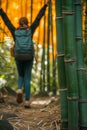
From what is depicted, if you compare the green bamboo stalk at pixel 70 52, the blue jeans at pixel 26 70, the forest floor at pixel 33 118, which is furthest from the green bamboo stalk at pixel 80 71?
the blue jeans at pixel 26 70

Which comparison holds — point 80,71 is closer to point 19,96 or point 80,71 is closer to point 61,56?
point 61,56

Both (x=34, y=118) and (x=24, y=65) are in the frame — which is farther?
(x=24, y=65)

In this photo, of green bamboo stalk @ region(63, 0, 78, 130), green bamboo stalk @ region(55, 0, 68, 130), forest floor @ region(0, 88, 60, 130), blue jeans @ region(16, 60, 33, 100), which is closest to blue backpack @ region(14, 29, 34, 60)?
blue jeans @ region(16, 60, 33, 100)

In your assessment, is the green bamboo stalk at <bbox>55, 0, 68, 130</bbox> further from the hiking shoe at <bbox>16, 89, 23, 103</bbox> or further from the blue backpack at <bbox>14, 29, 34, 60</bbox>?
the hiking shoe at <bbox>16, 89, 23, 103</bbox>

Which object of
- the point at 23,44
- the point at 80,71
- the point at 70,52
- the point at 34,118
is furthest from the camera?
the point at 23,44

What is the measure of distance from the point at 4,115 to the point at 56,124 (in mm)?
548

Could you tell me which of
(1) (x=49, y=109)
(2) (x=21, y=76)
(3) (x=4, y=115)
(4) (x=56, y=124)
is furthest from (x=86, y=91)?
(2) (x=21, y=76)

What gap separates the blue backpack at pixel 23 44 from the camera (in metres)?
5.03

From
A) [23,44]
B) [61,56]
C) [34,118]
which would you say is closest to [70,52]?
[61,56]

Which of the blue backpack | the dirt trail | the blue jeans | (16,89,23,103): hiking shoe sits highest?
the blue backpack

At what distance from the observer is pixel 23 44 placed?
16.5 feet

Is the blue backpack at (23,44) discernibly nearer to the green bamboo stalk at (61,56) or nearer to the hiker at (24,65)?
the hiker at (24,65)

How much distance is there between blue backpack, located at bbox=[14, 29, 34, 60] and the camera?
503cm

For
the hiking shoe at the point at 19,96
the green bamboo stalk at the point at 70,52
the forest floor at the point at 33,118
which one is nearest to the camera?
the green bamboo stalk at the point at 70,52
